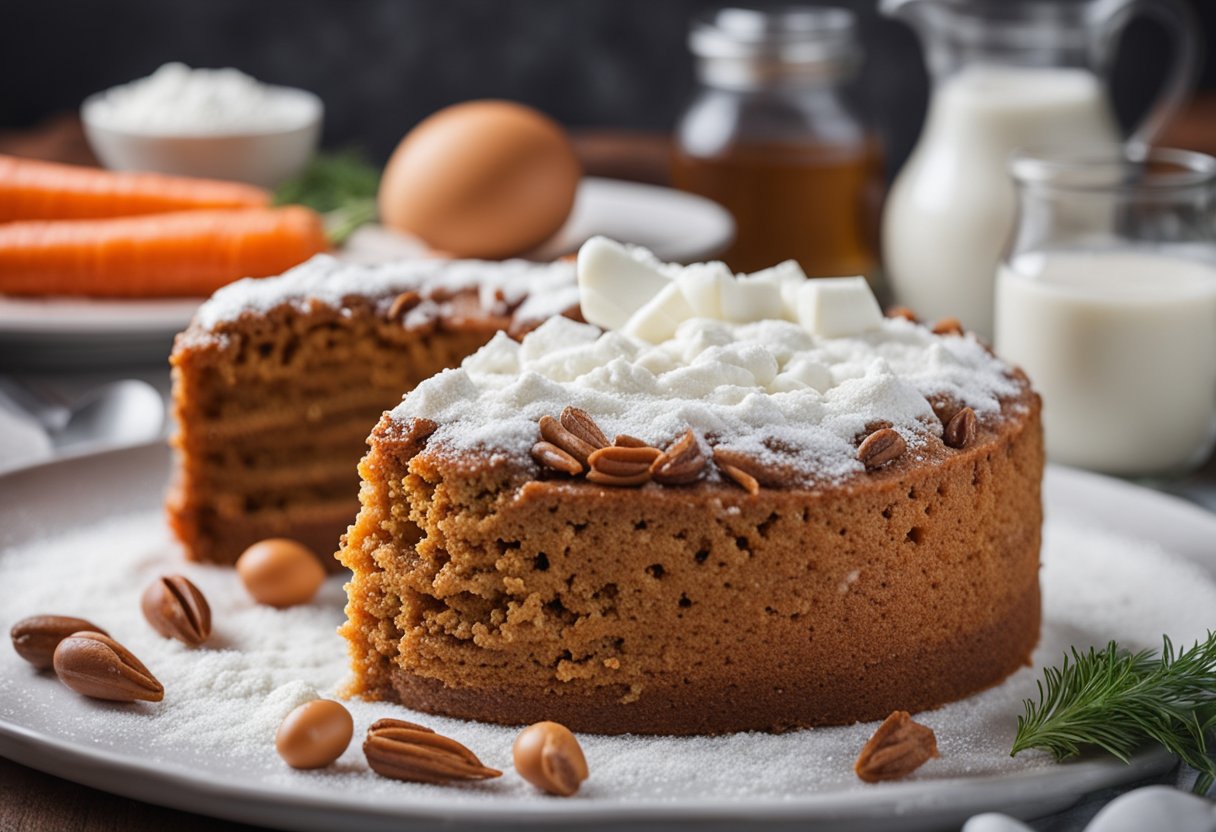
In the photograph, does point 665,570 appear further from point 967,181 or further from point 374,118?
point 374,118

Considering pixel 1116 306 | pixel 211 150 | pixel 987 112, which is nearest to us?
pixel 1116 306

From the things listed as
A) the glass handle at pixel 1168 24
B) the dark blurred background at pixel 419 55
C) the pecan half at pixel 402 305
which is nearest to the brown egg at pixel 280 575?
the pecan half at pixel 402 305

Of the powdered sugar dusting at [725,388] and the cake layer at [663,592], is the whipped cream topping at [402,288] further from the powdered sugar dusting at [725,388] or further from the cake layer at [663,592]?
the cake layer at [663,592]

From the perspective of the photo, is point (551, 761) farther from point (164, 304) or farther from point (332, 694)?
point (164, 304)

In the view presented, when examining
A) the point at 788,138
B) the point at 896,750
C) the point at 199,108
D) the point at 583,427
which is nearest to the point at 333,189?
the point at 199,108

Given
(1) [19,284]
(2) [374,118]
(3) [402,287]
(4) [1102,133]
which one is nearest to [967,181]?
(4) [1102,133]

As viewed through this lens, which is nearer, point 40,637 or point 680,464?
point 680,464
